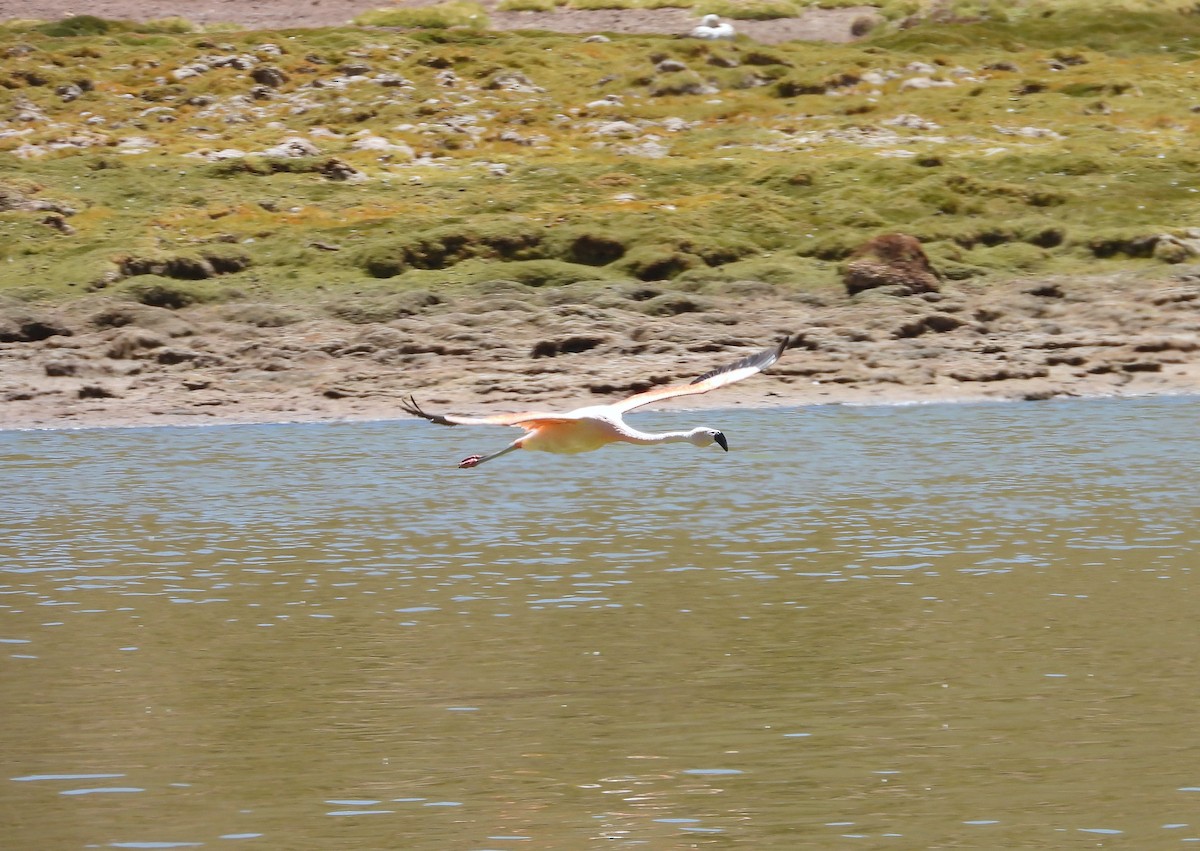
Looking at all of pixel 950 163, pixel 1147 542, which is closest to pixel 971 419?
pixel 1147 542

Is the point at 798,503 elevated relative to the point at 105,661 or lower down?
lower down

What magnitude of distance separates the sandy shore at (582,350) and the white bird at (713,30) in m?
20.8

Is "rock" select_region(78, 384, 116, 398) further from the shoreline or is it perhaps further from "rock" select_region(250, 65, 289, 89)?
"rock" select_region(250, 65, 289, 89)

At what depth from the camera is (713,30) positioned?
46188 millimetres

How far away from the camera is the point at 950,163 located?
30.9 meters

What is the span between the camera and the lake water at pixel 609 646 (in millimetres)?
8664

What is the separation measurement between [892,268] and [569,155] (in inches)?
354

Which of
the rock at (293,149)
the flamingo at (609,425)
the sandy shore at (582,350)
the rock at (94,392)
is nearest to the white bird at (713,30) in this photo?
the rock at (293,149)

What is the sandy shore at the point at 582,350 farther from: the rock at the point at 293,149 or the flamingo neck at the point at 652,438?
the flamingo neck at the point at 652,438

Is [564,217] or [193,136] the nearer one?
[564,217]

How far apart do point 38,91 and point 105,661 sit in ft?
94.4

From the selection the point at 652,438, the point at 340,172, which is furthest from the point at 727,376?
the point at 340,172

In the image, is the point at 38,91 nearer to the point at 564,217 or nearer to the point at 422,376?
the point at 564,217

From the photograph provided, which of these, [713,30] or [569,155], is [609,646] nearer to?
[569,155]
